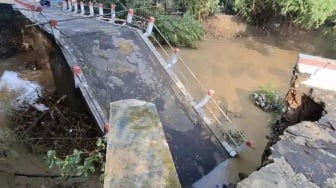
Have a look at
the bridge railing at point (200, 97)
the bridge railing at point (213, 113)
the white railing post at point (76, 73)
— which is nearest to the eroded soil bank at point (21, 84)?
the white railing post at point (76, 73)

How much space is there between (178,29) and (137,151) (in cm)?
1048

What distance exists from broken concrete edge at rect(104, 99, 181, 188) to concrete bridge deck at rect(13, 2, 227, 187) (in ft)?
11.1

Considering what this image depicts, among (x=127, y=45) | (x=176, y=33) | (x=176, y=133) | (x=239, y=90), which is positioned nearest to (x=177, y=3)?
(x=176, y=33)

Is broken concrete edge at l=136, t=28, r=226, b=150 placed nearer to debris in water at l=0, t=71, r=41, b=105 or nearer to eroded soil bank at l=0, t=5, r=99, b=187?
eroded soil bank at l=0, t=5, r=99, b=187

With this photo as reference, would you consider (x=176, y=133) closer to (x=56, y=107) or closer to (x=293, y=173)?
(x=56, y=107)

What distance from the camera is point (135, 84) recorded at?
7129mm

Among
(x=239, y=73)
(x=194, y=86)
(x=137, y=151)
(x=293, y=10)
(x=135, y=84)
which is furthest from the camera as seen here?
(x=293, y=10)

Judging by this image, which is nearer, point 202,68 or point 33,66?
point 33,66

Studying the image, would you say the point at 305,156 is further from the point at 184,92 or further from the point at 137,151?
the point at 184,92

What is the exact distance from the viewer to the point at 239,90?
393 inches

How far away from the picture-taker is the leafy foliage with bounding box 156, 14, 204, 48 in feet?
39.7

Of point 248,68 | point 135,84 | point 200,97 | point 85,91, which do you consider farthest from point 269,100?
point 85,91

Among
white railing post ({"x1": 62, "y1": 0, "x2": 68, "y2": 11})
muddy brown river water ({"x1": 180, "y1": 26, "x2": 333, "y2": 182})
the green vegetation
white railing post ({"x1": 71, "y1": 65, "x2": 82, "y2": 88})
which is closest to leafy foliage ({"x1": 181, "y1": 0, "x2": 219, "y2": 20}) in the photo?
muddy brown river water ({"x1": 180, "y1": 26, "x2": 333, "y2": 182})

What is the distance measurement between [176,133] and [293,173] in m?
3.71
